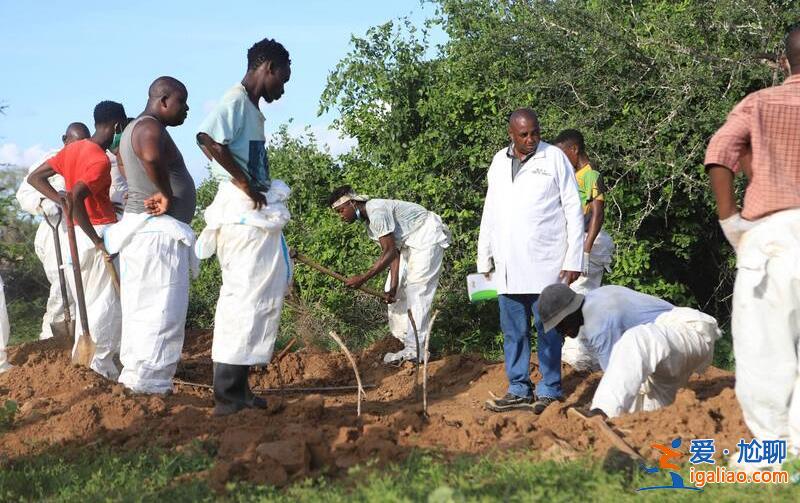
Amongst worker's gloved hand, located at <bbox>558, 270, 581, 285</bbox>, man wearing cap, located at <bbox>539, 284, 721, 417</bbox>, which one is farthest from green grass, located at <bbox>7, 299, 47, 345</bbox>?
man wearing cap, located at <bbox>539, 284, 721, 417</bbox>

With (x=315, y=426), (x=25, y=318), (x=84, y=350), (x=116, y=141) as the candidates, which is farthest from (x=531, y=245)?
(x=25, y=318)

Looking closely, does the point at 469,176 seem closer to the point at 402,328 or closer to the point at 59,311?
the point at 402,328

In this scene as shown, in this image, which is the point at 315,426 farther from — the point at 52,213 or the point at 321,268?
the point at 52,213

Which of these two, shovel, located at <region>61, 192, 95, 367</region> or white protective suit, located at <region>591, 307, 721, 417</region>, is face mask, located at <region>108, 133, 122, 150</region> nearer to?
shovel, located at <region>61, 192, 95, 367</region>

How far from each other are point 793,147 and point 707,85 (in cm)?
495

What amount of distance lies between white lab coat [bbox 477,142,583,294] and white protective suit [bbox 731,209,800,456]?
85.9 inches

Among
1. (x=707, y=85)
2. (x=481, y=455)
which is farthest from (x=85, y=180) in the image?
(x=707, y=85)

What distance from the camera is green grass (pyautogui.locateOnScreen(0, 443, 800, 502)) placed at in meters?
3.79

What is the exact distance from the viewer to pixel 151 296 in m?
6.20

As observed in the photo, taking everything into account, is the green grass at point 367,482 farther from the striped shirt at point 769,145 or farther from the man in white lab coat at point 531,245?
the man in white lab coat at point 531,245

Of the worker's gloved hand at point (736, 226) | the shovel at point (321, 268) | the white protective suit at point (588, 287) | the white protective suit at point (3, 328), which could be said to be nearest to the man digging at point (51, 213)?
the white protective suit at point (3, 328)

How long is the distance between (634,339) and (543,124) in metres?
4.69

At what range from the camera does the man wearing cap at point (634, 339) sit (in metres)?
5.19

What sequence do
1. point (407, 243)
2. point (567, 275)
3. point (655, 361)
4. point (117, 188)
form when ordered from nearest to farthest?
point (655, 361), point (567, 275), point (117, 188), point (407, 243)
